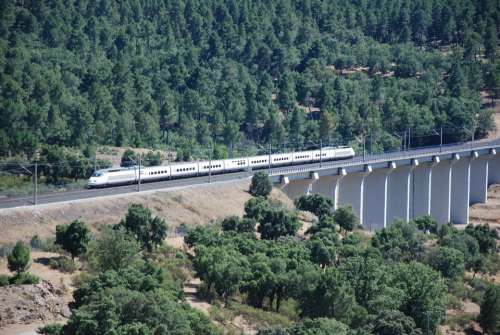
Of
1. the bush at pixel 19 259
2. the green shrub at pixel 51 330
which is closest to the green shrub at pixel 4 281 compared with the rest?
the bush at pixel 19 259

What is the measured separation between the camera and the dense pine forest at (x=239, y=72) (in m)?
120

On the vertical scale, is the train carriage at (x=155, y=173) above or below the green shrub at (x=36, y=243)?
above

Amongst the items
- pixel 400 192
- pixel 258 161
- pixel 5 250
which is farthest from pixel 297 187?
pixel 5 250

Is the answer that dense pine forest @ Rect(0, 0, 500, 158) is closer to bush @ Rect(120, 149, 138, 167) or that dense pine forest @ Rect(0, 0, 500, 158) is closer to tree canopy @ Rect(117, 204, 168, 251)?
bush @ Rect(120, 149, 138, 167)

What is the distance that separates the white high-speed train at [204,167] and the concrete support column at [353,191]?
3.72 metres

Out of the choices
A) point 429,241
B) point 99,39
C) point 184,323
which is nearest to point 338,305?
point 184,323

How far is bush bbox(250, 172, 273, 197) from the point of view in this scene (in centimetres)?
9492

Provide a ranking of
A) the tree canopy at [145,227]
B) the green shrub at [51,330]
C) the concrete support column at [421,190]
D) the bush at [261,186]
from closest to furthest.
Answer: the green shrub at [51,330] → the tree canopy at [145,227] → the bush at [261,186] → the concrete support column at [421,190]

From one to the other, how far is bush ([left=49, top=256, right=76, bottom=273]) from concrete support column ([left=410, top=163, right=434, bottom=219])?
55.8m

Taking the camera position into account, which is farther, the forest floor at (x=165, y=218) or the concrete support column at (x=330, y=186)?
the concrete support column at (x=330, y=186)

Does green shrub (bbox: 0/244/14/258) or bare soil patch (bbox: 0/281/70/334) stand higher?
green shrub (bbox: 0/244/14/258)

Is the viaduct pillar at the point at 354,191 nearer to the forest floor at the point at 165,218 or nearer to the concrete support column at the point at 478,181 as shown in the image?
the forest floor at the point at 165,218

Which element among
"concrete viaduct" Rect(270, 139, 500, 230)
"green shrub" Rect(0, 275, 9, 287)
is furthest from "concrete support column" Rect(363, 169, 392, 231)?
"green shrub" Rect(0, 275, 9, 287)

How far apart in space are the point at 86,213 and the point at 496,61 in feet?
347
